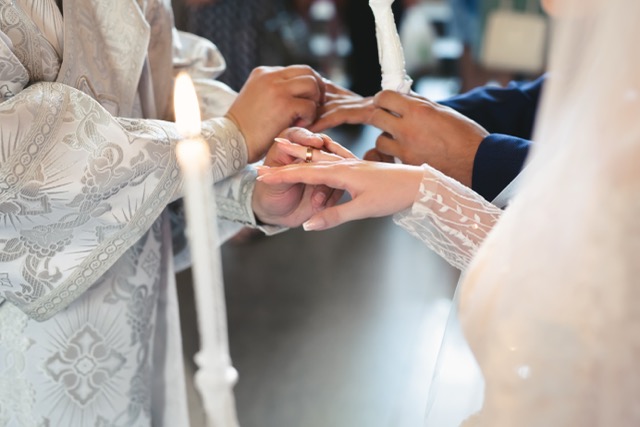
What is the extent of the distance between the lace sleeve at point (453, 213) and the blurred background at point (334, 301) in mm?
559

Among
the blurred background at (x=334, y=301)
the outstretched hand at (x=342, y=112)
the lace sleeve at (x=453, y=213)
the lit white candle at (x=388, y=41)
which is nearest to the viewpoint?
the lace sleeve at (x=453, y=213)

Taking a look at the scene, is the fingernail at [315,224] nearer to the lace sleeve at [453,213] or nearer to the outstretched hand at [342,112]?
the lace sleeve at [453,213]

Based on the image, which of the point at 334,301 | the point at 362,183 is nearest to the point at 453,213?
the point at 362,183

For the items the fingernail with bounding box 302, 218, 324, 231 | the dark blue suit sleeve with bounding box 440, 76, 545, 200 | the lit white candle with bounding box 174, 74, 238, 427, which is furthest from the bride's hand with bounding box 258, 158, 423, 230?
the lit white candle with bounding box 174, 74, 238, 427

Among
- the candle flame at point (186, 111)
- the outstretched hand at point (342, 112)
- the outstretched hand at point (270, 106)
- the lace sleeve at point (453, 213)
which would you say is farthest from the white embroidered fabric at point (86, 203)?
the candle flame at point (186, 111)

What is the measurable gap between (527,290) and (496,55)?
285cm

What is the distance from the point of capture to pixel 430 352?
2.26m

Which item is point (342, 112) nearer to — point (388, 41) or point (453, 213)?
point (388, 41)

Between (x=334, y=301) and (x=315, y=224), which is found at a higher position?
(x=315, y=224)

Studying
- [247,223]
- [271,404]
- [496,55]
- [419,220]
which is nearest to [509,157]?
[419,220]

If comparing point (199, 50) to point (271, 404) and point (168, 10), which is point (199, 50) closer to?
point (168, 10)

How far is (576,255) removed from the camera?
68cm

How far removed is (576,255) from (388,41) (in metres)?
0.45

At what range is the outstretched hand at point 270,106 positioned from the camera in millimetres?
1118
